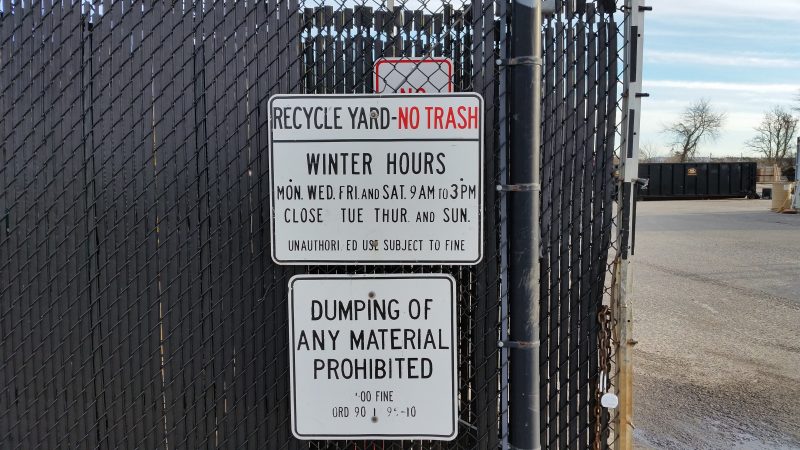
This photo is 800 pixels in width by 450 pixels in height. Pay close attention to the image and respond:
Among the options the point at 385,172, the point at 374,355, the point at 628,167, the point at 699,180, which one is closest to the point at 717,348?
the point at 628,167

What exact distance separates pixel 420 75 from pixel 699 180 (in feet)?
118

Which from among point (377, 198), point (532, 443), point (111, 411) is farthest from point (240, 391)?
point (532, 443)

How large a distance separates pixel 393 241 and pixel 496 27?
115 centimetres

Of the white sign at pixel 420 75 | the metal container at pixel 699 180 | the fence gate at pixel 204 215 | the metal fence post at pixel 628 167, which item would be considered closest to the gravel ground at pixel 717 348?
the metal fence post at pixel 628 167

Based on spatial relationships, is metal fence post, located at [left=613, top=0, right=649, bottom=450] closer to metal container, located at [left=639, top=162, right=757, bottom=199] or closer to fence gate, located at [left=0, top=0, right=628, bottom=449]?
fence gate, located at [left=0, top=0, right=628, bottom=449]

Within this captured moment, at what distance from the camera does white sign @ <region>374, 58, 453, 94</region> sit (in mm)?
2939

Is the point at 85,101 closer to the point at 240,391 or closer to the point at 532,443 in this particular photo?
the point at 240,391

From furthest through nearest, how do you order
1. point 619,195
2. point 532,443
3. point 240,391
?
point 240,391, point 619,195, point 532,443

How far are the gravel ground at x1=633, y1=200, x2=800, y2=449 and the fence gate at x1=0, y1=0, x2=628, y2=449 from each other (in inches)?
91.3

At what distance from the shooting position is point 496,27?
300cm

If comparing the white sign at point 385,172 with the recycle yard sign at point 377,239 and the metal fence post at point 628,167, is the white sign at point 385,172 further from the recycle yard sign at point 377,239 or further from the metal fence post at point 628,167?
the metal fence post at point 628,167

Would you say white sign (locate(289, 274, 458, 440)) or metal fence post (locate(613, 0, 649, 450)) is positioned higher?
metal fence post (locate(613, 0, 649, 450))

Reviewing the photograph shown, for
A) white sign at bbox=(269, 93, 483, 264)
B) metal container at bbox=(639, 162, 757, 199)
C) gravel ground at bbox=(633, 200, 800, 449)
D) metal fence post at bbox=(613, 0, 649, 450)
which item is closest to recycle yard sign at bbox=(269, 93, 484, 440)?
white sign at bbox=(269, 93, 483, 264)

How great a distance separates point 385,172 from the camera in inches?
107
